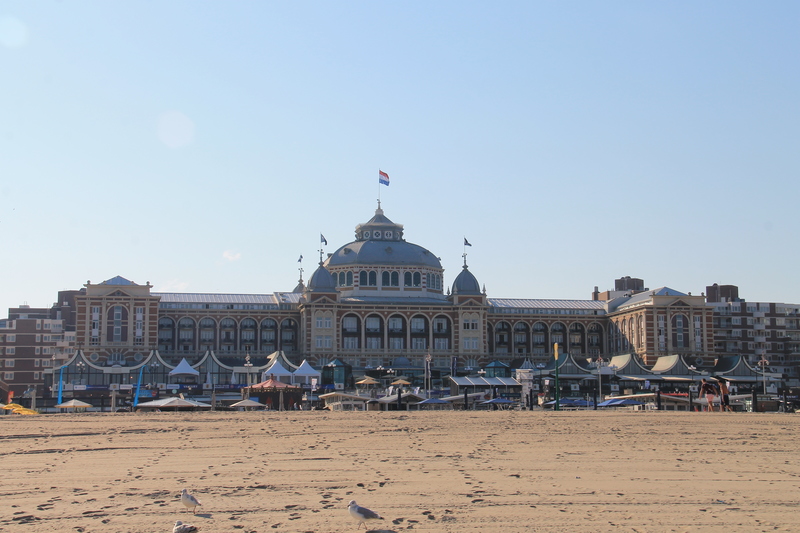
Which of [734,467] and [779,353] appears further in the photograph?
[779,353]

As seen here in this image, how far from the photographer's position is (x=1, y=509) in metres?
22.8

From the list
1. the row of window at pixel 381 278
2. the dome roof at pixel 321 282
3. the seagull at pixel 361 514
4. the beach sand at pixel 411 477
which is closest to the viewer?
the seagull at pixel 361 514

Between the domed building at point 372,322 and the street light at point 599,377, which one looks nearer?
the street light at point 599,377

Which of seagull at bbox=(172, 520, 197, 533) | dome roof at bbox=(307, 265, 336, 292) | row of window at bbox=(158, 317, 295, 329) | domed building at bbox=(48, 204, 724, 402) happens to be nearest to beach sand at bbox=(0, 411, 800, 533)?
seagull at bbox=(172, 520, 197, 533)

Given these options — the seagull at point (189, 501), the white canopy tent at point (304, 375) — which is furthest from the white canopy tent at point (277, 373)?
the seagull at point (189, 501)

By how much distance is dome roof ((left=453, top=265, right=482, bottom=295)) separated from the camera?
136 m

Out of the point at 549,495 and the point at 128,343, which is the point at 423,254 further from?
the point at 549,495

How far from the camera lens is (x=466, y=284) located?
136750mm

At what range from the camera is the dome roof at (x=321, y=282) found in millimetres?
130750

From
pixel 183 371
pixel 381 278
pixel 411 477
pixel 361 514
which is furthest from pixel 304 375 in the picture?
pixel 361 514

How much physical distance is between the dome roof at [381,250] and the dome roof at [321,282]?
5461 millimetres

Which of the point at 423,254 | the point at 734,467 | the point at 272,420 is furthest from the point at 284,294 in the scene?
the point at 734,467

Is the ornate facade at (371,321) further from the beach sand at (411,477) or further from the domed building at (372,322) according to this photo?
the beach sand at (411,477)

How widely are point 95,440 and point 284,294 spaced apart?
4315 inches
